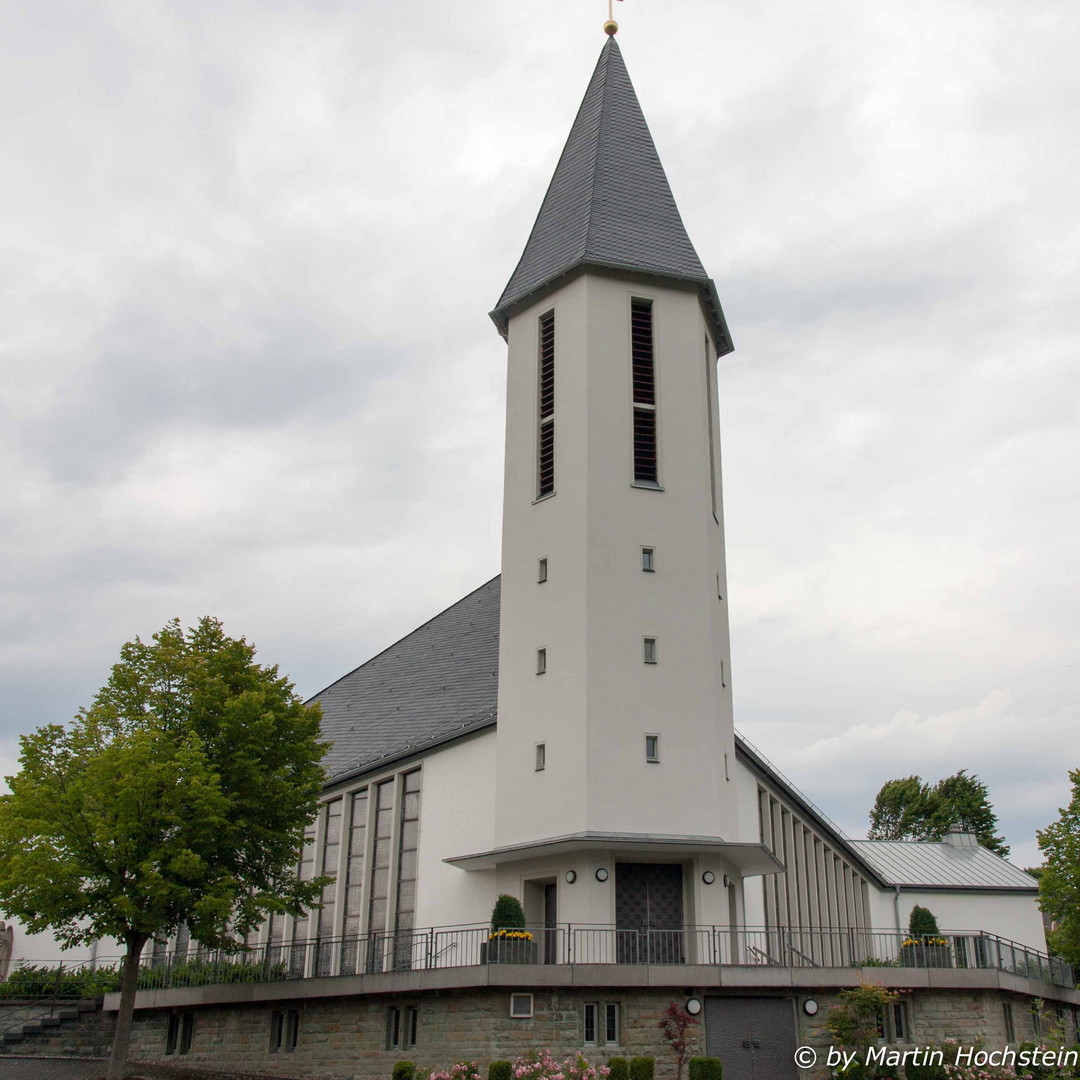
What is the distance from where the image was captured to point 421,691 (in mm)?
35500

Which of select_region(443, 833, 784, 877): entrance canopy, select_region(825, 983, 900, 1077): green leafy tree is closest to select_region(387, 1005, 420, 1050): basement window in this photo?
select_region(443, 833, 784, 877): entrance canopy

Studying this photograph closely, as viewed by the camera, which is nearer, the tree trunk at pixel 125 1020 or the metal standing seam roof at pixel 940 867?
the tree trunk at pixel 125 1020

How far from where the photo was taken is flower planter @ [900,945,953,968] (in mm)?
24234

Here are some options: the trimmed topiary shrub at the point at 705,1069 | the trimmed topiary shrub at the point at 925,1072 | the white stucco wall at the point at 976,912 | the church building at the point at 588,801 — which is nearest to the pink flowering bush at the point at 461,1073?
the church building at the point at 588,801

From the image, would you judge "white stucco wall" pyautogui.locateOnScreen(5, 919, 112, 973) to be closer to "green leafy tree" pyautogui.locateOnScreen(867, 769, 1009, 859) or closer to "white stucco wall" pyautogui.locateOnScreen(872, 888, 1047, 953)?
"white stucco wall" pyautogui.locateOnScreen(872, 888, 1047, 953)

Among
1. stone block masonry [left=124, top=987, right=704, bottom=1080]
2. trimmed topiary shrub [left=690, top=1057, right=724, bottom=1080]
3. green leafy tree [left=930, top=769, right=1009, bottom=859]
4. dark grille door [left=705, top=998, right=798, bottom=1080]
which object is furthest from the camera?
green leafy tree [left=930, top=769, right=1009, bottom=859]

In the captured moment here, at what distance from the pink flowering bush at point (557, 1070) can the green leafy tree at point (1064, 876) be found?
23325 mm

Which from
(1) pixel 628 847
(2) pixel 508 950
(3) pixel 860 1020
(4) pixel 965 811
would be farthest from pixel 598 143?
(4) pixel 965 811

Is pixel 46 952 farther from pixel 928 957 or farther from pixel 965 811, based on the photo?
pixel 965 811

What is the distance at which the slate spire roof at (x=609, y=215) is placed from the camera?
31.1 metres

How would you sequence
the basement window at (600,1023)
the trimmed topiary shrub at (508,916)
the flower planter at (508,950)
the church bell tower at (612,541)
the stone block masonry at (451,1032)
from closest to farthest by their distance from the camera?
the stone block masonry at (451,1032), the basement window at (600,1023), the flower planter at (508,950), the trimmed topiary shrub at (508,916), the church bell tower at (612,541)

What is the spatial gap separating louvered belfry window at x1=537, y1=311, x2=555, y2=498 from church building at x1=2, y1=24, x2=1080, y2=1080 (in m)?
0.07

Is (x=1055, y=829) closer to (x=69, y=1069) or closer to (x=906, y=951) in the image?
(x=906, y=951)

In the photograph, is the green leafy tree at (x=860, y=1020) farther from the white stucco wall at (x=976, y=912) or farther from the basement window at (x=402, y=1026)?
the white stucco wall at (x=976, y=912)
